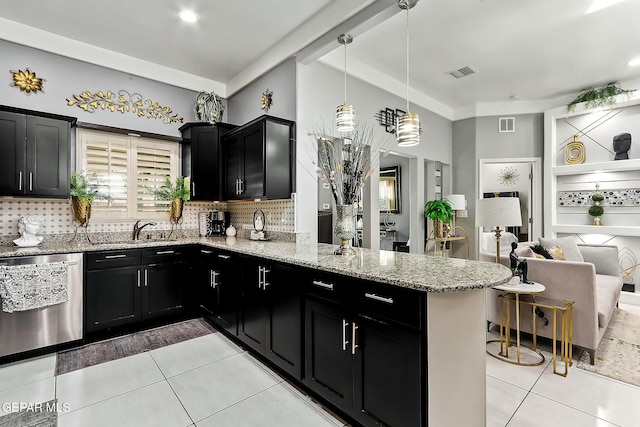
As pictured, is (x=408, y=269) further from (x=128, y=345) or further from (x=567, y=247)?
(x=567, y=247)

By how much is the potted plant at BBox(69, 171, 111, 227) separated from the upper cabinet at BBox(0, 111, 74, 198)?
11 centimetres

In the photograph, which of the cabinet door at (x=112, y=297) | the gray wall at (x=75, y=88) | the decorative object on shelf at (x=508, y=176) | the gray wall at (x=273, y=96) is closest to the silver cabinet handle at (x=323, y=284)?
the gray wall at (x=273, y=96)

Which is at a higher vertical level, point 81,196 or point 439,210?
point 81,196

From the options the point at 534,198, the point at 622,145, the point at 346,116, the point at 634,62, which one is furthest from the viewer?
the point at 534,198

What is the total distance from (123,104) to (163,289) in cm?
234

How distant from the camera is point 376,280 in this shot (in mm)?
1773

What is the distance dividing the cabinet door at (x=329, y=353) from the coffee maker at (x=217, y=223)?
2.78 metres

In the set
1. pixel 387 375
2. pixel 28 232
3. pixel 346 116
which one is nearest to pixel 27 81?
pixel 28 232

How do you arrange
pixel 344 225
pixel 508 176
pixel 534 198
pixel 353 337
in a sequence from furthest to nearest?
Answer: pixel 508 176
pixel 534 198
pixel 344 225
pixel 353 337

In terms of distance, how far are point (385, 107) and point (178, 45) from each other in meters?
2.84

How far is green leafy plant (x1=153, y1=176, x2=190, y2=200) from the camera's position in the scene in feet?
13.8

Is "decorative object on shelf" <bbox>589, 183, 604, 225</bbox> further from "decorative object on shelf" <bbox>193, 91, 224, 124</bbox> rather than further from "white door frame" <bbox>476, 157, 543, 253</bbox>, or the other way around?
"decorative object on shelf" <bbox>193, 91, 224, 124</bbox>

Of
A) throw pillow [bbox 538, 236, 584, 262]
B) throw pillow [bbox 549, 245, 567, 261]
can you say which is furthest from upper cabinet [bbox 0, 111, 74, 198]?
throw pillow [bbox 538, 236, 584, 262]

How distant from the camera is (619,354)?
118 inches
